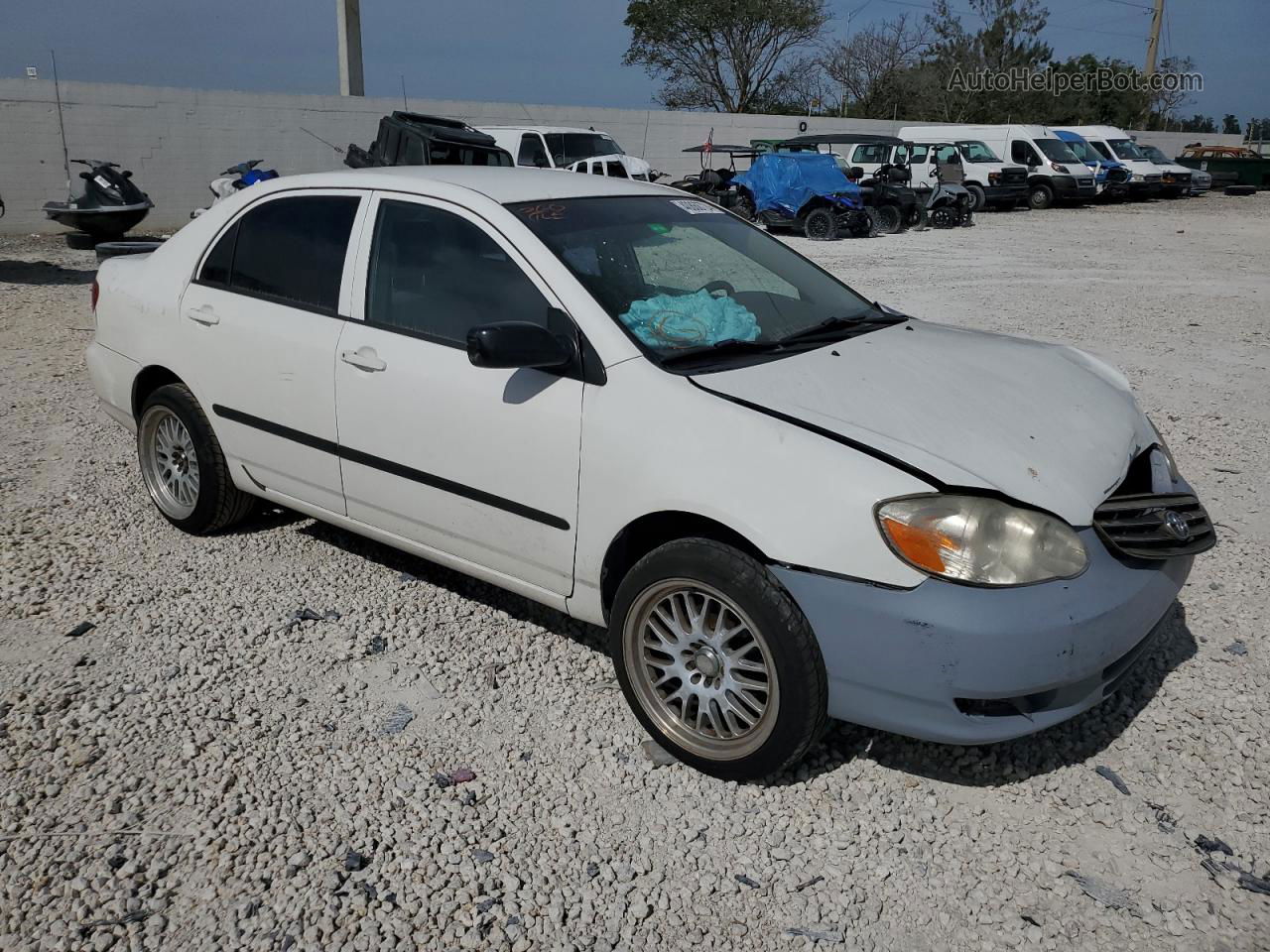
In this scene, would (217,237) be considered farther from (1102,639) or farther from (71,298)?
(71,298)

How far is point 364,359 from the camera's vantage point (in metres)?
3.59

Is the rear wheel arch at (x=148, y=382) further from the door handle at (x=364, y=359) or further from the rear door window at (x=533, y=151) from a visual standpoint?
the rear door window at (x=533, y=151)

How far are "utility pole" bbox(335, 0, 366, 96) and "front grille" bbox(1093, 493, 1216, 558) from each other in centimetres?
2513

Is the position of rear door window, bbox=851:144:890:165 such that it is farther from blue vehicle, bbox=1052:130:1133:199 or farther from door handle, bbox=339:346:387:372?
door handle, bbox=339:346:387:372

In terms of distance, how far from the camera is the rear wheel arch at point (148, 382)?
447 cm

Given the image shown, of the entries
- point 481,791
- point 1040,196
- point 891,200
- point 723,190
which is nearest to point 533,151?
point 723,190

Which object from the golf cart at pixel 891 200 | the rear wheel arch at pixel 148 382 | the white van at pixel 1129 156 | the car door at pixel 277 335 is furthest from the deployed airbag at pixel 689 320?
the white van at pixel 1129 156

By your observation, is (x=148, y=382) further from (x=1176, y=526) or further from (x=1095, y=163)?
(x=1095, y=163)

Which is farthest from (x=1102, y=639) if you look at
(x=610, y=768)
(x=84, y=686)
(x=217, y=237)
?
(x=217, y=237)

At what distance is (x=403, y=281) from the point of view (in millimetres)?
3629

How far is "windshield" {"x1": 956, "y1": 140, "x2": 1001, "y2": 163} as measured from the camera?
25125 millimetres

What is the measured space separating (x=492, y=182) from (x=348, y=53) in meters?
24.0

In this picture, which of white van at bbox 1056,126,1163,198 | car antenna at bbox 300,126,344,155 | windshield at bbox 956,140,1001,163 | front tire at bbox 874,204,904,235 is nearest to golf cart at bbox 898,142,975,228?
windshield at bbox 956,140,1001,163

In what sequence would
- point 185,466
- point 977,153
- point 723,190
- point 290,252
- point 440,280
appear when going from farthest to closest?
point 977,153 < point 723,190 < point 185,466 < point 290,252 < point 440,280
